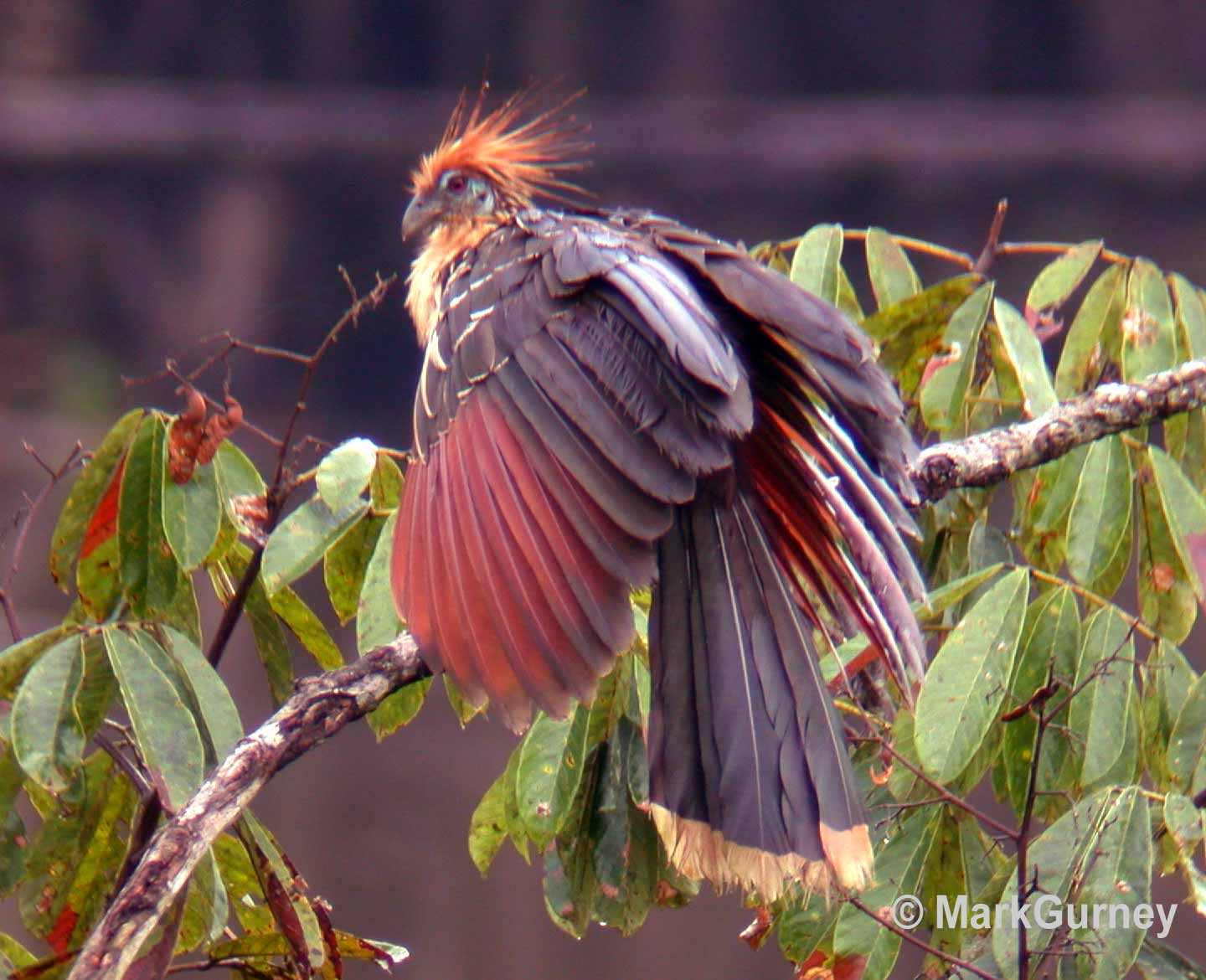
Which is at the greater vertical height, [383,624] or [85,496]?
[85,496]

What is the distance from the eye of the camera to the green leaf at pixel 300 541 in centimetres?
201

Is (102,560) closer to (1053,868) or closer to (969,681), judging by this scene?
(969,681)

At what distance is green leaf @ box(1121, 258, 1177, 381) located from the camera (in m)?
2.52

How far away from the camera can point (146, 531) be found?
6.88ft

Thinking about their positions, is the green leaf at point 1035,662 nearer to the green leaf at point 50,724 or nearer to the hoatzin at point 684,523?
the hoatzin at point 684,523

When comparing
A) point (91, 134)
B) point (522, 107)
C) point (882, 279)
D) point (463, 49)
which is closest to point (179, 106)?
point (91, 134)

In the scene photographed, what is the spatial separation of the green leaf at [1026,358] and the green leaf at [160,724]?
4.26 ft

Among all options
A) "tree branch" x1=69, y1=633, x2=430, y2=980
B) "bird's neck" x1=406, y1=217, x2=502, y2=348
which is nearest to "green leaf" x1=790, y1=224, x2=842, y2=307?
"bird's neck" x1=406, y1=217, x2=502, y2=348

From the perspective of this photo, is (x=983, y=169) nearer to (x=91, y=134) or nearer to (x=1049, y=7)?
(x=1049, y=7)

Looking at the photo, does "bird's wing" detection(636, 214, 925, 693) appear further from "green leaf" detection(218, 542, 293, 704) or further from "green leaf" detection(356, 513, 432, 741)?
"green leaf" detection(218, 542, 293, 704)

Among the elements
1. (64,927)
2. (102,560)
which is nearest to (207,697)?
(102,560)

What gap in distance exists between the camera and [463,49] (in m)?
5.15

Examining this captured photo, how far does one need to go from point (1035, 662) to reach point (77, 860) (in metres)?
1.34

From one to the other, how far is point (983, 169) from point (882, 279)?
2.70 m
